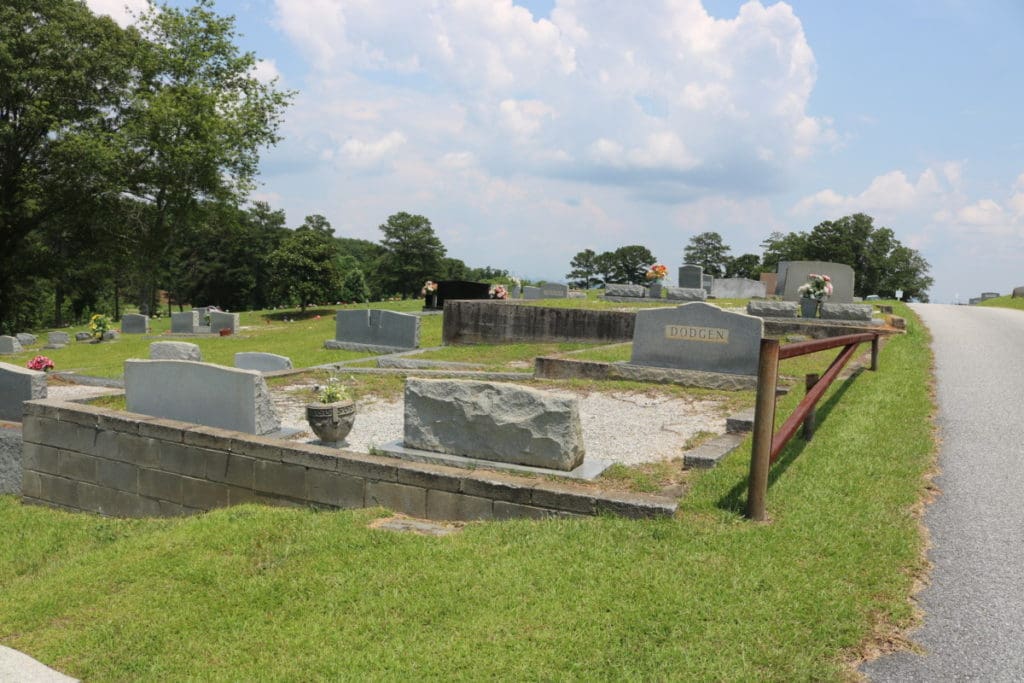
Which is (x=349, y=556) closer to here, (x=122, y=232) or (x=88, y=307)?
(x=122, y=232)

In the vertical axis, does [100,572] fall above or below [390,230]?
below

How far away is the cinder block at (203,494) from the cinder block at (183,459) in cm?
10

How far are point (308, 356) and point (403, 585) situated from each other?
43.5 ft

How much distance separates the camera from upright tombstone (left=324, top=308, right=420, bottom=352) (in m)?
16.2

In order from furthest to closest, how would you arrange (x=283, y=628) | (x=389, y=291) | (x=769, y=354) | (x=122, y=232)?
1. (x=389, y=291)
2. (x=122, y=232)
3. (x=769, y=354)
4. (x=283, y=628)

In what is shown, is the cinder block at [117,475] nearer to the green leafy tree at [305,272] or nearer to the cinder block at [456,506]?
the cinder block at [456,506]

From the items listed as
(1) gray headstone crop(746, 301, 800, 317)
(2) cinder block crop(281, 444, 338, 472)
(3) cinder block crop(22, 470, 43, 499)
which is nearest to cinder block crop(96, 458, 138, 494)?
(3) cinder block crop(22, 470, 43, 499)

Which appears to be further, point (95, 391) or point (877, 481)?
point (95, 391)

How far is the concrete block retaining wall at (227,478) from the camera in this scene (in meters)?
4.69

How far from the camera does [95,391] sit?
36.4ft

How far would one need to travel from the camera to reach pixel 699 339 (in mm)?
10070

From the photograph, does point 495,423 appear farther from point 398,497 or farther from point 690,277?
point 690,277

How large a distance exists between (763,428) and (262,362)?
10.1 m

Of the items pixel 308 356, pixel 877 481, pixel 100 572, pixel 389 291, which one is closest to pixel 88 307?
pixel 389 291
